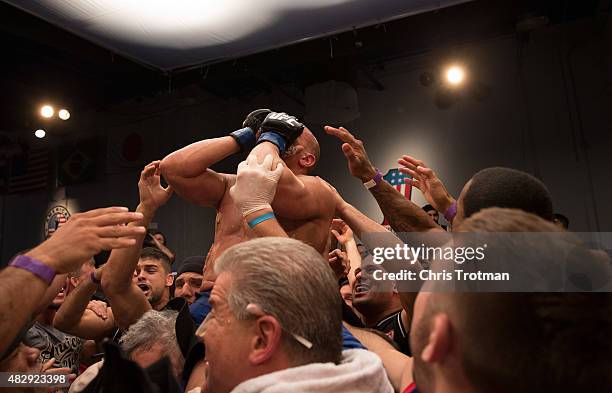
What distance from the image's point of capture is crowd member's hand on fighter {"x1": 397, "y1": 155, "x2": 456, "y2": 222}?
86.6 inches

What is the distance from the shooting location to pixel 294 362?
1060 millimetres

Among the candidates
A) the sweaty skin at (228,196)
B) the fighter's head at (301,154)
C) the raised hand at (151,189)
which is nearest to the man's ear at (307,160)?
the fighter's head at (301,154)

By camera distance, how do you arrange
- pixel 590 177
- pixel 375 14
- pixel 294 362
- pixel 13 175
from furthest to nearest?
pixel 13 175, pixel 590 177, pixel 375 14, pixel 294 362

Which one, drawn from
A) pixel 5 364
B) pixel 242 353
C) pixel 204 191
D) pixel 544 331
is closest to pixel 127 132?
pixel 204 191

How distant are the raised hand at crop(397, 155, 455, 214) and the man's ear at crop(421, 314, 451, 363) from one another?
4.60 ft

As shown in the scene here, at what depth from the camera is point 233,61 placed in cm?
503

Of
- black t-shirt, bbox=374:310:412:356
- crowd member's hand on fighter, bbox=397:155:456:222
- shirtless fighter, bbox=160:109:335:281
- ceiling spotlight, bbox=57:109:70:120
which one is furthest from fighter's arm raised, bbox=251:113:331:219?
ceiling spotlight, bbox=57:109:70:120

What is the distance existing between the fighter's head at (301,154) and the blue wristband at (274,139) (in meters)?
0.29

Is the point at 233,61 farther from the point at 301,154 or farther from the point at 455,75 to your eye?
the point at 301,154

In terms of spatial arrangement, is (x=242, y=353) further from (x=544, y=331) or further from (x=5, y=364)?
(x=5, y=364)

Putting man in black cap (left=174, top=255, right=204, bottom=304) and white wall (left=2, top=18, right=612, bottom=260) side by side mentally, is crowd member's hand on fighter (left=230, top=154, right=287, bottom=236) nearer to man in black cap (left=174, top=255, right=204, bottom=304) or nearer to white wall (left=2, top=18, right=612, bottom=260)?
man in black cap (left=174, top=255, right=204, bottom=304)

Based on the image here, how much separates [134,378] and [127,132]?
272 inches

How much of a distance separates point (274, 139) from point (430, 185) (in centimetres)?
70

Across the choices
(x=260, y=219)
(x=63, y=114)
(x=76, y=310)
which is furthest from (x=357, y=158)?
(x=63, y=114)
